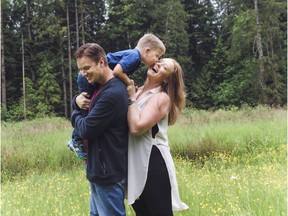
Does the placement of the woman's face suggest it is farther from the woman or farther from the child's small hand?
the child's small hand

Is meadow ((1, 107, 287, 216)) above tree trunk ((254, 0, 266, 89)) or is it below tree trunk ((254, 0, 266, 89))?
below

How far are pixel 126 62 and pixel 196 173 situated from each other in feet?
12.3

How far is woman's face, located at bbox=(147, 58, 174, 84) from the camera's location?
2531 mm

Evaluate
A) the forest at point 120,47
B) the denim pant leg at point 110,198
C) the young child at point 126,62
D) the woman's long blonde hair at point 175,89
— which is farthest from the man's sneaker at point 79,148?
the forest at point 120,47

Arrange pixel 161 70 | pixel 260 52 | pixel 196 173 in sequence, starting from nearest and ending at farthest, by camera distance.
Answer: pixel 161 70
pixel 196 173
pixel 260 52

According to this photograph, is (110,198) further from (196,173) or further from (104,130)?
(196,173)

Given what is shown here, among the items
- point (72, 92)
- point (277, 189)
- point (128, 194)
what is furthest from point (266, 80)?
point (128, 194)

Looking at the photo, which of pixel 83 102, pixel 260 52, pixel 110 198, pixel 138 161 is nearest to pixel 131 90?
pixel 83 102

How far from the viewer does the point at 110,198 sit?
236 cm

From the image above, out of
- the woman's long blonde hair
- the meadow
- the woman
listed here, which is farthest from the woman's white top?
the meadow

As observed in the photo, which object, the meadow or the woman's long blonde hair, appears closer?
the woman's long blonde hair

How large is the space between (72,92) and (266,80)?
14.8 meters

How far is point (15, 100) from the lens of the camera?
94.7ft

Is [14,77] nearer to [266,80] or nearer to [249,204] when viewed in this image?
[266,80]
